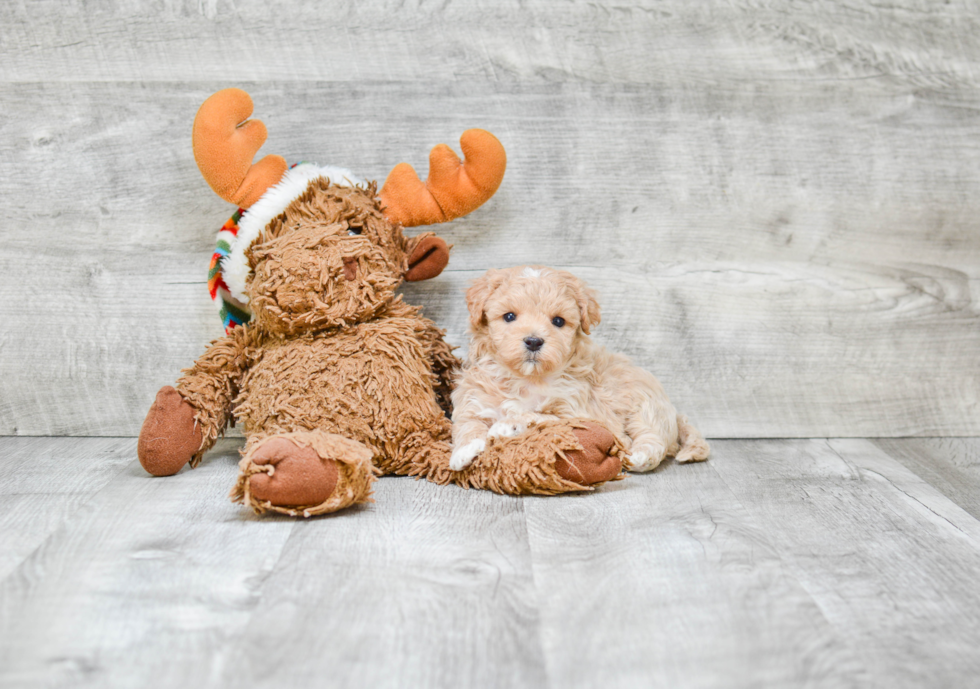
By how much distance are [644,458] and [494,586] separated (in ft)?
1.65

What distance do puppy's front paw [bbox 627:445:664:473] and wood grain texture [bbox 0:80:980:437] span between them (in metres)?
0.30

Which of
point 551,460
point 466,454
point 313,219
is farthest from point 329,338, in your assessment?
point 551,460

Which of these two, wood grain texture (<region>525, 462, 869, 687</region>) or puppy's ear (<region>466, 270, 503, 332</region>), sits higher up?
puppy's ear (<region>466, 270, 503, 332</region>)

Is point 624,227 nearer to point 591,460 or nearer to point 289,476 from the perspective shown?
point 591,460

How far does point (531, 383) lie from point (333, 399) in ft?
1.06

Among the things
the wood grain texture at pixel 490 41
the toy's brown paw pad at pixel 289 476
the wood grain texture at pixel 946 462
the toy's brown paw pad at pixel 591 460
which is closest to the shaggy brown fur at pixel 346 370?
the toy's brown paw pad at pixel 591 460

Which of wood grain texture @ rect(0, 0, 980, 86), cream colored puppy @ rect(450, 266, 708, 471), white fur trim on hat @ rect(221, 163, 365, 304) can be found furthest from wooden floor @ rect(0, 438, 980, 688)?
wood grain texture @ rect(0, 0, 980, 86)

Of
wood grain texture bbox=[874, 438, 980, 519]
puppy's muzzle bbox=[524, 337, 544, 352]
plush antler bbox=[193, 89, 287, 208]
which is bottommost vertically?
wood grain texture bbox=[874, 438, 980, 519]

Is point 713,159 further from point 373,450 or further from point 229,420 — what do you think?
point 229,420

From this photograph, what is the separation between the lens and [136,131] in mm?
1516

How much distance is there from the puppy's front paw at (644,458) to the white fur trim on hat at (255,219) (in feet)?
2.33

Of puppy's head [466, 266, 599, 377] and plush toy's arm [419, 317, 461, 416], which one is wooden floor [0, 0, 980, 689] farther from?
puppy's head [466, 266, 599, 377]

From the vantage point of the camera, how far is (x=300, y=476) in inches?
40.7

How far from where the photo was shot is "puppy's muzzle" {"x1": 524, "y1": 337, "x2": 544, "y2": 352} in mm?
1212
